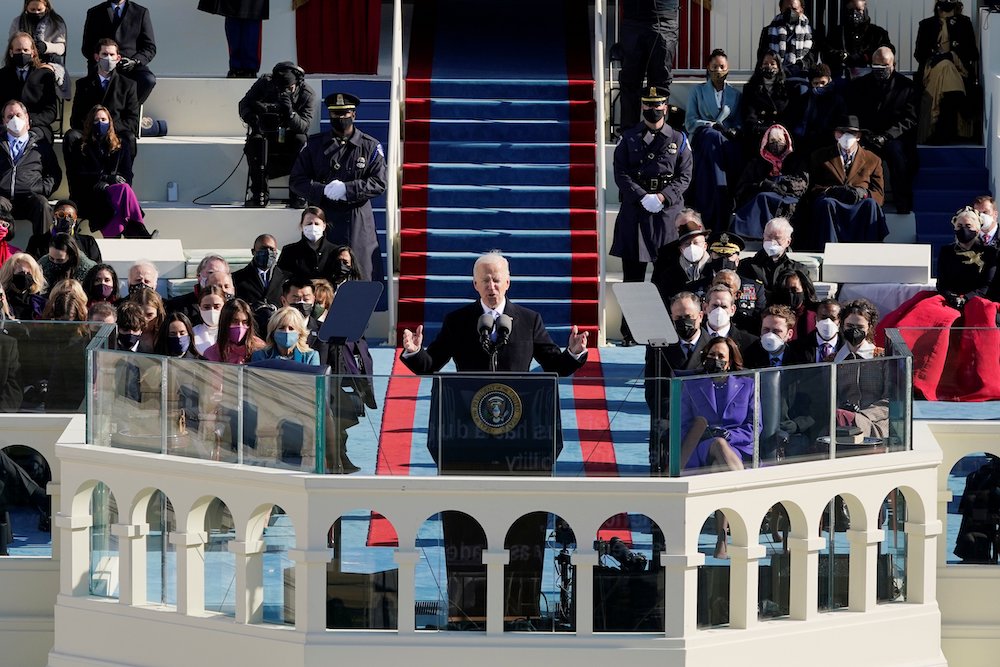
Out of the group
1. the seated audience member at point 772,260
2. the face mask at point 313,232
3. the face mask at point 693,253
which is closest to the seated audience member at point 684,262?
the face mask at point 693,253

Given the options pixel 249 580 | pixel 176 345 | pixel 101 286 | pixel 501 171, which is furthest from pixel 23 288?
pixel 501 171

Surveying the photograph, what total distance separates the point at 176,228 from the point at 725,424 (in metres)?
8.77

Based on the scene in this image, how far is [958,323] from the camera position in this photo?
1920 cm

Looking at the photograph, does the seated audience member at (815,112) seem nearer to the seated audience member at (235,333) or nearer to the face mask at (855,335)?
the face mask at (855,335)

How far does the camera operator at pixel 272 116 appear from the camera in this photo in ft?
76.2

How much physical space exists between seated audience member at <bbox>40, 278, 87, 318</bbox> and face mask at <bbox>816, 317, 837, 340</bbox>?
17.8 ft

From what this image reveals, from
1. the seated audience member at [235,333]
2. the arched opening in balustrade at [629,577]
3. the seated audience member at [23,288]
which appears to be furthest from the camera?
the seated audience member at [23,288]

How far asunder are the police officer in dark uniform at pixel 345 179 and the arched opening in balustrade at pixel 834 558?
6.26 meters

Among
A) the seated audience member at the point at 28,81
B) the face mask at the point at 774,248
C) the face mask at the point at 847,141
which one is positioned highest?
the seated audience member at the point at 28,81

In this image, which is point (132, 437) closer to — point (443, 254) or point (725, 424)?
point (725, 424)

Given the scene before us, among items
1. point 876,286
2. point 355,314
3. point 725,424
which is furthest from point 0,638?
point 876,286

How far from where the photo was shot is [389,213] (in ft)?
73.4

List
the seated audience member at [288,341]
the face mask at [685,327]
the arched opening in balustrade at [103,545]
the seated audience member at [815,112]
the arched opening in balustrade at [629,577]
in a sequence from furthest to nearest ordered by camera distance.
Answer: the seated audience member at [815,112] < the face mask at [685,327] < the arched opening in balustrade at [103,545] < the seated audience member at [288,341] < the arched opening in balustrade at [629,577]

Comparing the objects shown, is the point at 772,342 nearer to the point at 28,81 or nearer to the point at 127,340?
the point at 127,340
